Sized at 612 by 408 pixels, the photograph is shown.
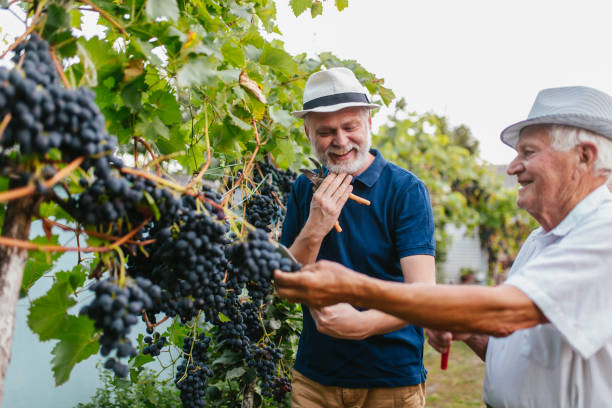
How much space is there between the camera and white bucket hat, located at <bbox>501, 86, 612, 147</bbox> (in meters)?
1.58

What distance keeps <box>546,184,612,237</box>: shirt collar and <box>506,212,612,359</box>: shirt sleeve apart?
0.20 m

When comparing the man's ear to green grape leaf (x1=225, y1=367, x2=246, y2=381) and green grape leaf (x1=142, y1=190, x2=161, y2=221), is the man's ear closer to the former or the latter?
green grape leaf (x1=142, y1=190, x2=161, y2=221)

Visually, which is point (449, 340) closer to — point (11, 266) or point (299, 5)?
point (11, 266)

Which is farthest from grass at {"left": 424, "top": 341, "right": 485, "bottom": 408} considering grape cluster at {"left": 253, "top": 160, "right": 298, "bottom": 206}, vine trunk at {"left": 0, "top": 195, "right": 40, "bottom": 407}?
vine trunk at {"left": 0, "top": 195, "right": 40, "bottom": 407}

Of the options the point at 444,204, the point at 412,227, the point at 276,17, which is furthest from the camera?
the point at 444,204

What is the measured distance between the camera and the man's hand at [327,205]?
204 centimetres

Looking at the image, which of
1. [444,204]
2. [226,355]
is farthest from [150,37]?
[444,204]

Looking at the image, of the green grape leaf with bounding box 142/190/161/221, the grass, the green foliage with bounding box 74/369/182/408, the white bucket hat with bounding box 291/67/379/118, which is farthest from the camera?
the grass

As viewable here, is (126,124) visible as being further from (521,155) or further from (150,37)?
(521,155)

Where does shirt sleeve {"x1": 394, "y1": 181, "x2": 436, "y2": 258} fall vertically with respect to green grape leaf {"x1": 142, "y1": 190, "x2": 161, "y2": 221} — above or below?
above

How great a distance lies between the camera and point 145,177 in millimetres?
1090

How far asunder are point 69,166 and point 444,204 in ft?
41.8

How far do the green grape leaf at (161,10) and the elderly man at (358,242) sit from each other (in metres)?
1.04

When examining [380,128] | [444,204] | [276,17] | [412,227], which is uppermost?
[380,128]
